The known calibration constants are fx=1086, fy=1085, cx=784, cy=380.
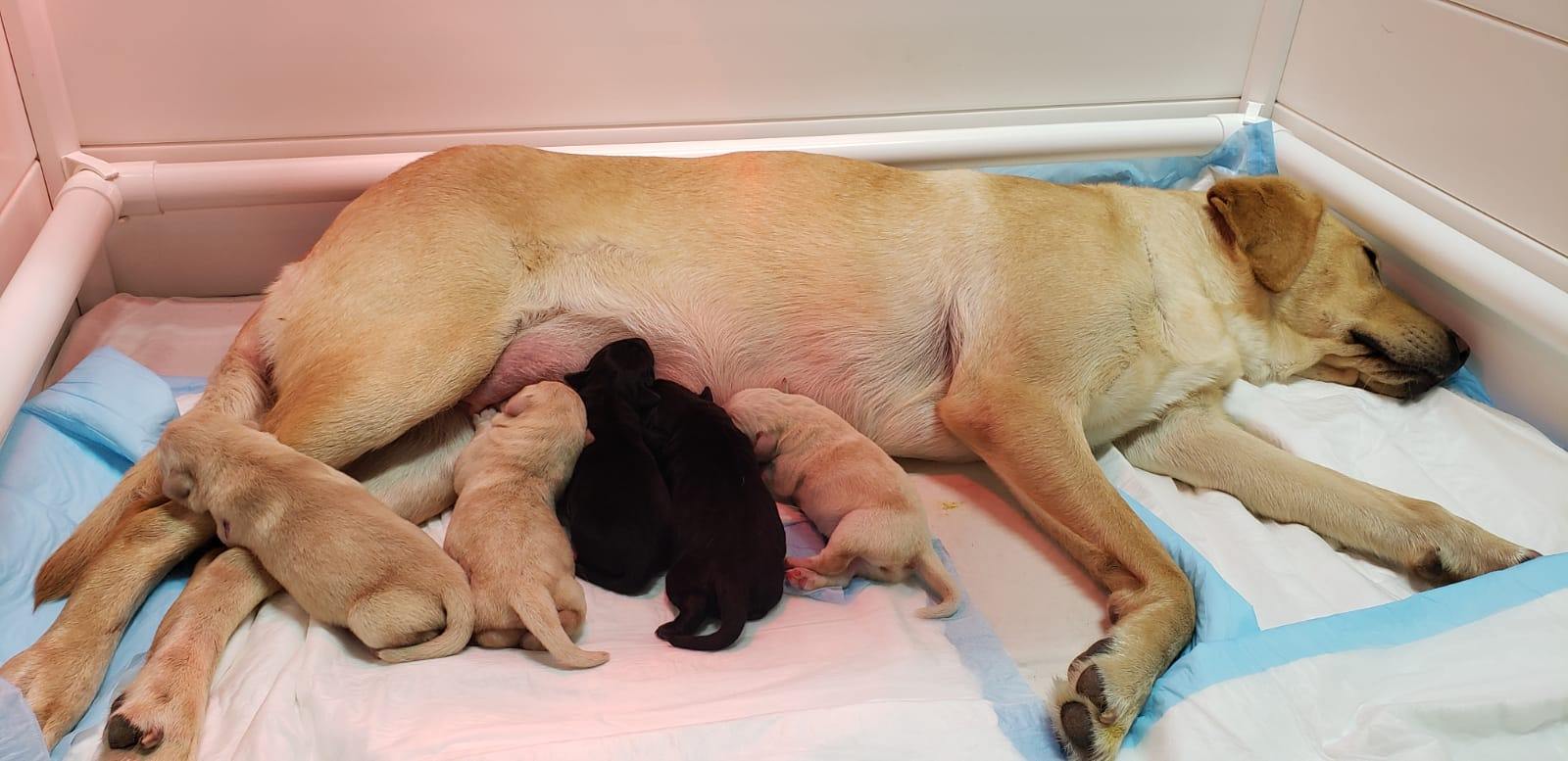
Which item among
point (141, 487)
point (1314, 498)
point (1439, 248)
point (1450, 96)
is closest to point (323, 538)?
point (141, 487)

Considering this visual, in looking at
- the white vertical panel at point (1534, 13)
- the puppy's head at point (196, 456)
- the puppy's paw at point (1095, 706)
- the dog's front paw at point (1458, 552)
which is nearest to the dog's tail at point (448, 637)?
the puppy's head at point (196, 456)

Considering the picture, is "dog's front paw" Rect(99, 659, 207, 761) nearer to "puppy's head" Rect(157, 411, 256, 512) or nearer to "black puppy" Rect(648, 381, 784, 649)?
"puppy's head" Rect(157, 411, 256, 512)

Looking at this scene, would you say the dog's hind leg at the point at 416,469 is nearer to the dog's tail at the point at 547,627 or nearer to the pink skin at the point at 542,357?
the pink skin at the point at 542,357

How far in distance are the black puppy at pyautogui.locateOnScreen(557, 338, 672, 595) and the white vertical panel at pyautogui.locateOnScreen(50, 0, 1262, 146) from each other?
3.95ft

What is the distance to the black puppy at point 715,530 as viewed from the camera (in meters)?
2.18

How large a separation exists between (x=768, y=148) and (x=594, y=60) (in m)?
0.58

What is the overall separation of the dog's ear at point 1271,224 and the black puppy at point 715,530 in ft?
4.82

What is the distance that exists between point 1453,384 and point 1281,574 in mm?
1045

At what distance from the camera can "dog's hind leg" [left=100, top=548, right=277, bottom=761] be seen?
185 centimetres

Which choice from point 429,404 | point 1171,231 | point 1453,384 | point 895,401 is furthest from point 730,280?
point 1453,384

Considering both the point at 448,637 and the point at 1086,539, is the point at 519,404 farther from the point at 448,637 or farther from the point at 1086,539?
the point at 1086,539

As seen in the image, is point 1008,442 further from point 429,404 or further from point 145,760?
point 145,760

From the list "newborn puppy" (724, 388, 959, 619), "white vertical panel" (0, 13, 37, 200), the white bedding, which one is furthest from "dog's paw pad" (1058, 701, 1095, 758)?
"white vertical panel" (0, 13, 37, 200)

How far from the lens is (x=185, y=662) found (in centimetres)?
199
